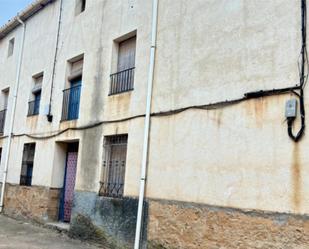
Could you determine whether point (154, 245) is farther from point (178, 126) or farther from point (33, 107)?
point (33, 107)

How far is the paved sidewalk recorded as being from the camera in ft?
26.9

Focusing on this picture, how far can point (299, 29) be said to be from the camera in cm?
541

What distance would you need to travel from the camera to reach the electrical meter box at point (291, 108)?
5227mm

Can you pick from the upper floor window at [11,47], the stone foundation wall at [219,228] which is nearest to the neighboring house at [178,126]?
the stone foundation wall at [219,228]

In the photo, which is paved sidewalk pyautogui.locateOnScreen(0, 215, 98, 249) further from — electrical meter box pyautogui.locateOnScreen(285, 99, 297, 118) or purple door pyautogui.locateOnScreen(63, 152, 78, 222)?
electrical meter box pyautogui.locateOnScreen(285, 99, 297, 118)

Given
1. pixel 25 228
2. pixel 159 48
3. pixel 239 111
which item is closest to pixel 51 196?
pixel 25 228

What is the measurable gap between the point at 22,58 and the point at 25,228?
6.38m

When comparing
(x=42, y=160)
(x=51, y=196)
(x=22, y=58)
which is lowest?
(x=51, y=196)

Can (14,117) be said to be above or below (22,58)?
below

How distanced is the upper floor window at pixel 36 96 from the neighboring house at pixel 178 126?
62 cm

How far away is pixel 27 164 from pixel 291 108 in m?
9.54

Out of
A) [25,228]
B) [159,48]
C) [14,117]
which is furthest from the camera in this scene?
[14,117]

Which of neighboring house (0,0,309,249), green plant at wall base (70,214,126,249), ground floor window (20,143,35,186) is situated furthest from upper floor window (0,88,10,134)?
green plant at wall base (70,214,126,249)

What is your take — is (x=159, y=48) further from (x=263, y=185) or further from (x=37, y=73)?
(x=37, y=73)
